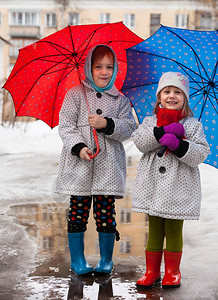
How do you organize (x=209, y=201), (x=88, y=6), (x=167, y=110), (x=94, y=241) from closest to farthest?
(x=167, y=110)
(x=94, y=241)
(x=209, y=201)
(x=88, y=6)

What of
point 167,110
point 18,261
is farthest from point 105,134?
point 18,261

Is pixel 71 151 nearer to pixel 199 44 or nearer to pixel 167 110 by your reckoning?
pixel 167 110

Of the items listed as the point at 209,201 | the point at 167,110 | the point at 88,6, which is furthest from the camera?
the point at 88,6

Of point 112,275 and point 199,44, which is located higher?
point 199,44

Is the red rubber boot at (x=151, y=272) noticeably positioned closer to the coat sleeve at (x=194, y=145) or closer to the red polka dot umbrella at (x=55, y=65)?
the coat sleeve at (x=194, y=145)

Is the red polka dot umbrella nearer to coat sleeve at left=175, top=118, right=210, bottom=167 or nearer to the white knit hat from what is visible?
the white knit hat

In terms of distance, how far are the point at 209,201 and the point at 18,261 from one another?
3591mm

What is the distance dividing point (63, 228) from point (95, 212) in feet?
5.45

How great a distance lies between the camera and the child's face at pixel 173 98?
3857 millimetres

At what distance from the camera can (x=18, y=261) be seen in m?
4.54

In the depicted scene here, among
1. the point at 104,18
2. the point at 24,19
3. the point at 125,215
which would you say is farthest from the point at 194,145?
the point at 24,19

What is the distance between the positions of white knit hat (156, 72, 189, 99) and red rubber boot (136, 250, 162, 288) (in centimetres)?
122

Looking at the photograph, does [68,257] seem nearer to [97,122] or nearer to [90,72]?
[97,122]

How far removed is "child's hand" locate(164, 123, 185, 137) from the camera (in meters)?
3.71
